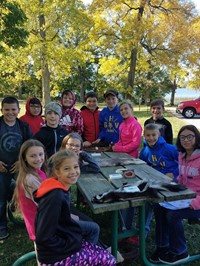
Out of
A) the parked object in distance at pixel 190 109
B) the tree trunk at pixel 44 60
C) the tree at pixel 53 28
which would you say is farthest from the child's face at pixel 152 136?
the parked object in distance at pixel 190 109

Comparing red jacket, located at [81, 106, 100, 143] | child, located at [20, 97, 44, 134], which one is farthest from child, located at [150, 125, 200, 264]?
child, located at [20, 97, 44, 134]

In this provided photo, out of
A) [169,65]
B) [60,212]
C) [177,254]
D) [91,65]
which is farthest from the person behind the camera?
[91,65]

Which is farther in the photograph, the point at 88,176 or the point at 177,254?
the point at 88,176

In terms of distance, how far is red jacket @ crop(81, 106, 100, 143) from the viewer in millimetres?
5203

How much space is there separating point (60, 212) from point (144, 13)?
15149 millimetres

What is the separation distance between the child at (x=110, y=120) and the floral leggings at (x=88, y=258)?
2.77 meters

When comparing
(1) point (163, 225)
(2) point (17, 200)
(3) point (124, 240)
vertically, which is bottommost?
(3) point (124, 240)

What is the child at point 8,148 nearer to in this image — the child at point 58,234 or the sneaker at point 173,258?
the child at point 58,234

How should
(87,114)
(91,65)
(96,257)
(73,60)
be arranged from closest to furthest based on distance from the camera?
(96,257) → (87,114) → (73,60) → (91,65)

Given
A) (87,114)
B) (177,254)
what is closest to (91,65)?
(87,114)

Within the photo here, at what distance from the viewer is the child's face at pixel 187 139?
334 centimetres

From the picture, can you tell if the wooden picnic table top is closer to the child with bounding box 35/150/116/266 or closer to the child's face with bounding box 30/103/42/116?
the child with bounding box 35/150/116/266

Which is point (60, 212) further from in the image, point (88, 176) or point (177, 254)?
point (177, 254)

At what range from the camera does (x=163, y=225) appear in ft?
10.7
